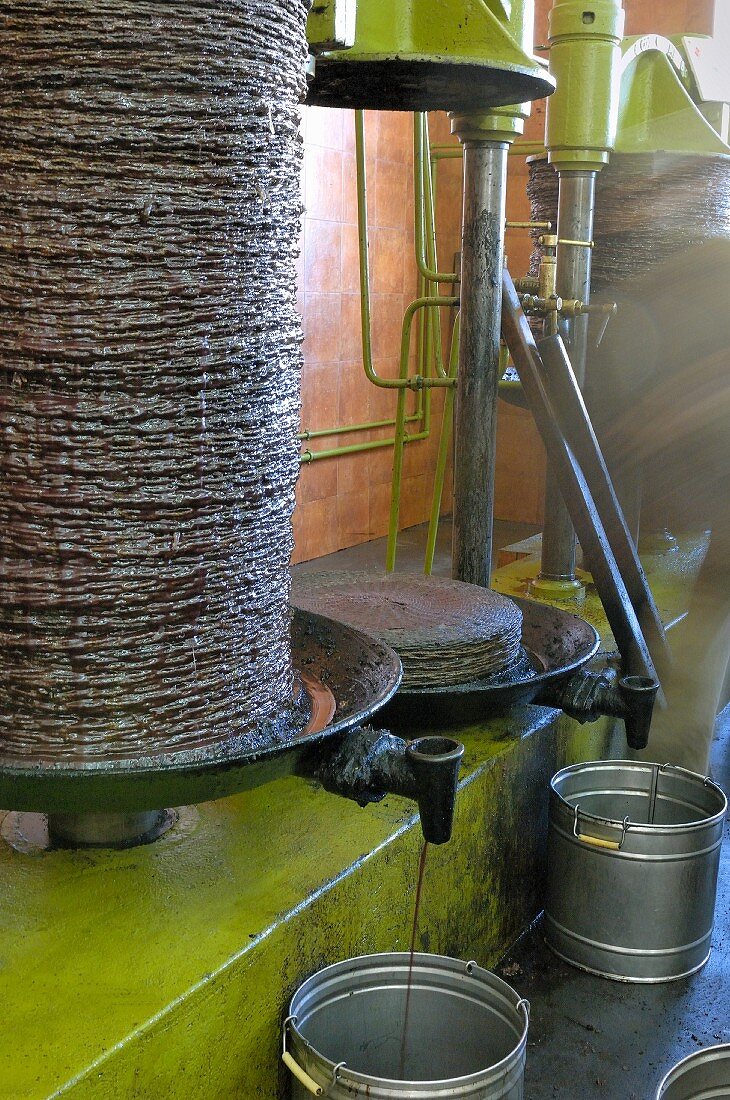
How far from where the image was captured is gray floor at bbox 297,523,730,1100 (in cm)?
228

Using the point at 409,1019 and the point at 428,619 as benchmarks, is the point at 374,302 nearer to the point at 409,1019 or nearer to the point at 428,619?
the point at 428,619

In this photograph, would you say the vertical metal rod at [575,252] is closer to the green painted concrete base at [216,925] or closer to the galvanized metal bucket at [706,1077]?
the green painted concrete base at [216,925]

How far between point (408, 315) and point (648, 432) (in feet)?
3.27

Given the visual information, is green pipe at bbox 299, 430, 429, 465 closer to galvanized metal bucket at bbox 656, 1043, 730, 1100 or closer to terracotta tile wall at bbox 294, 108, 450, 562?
terracotta tile wall at bbox 294, 108, 450, 562

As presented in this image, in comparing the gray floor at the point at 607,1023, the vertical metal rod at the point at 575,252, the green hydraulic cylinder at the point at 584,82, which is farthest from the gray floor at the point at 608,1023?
the green hydraulic cylinder at the point at 584,82

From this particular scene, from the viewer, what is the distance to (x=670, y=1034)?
2439mm

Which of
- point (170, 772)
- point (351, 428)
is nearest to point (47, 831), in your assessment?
point (170, 772)

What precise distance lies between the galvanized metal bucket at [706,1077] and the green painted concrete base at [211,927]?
0.58m

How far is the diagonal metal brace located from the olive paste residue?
62.1 inches

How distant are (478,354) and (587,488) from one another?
1.68 ft

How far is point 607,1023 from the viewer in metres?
2.48

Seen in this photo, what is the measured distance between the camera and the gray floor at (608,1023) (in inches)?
89.7

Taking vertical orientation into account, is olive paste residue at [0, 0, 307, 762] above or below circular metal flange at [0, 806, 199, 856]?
above

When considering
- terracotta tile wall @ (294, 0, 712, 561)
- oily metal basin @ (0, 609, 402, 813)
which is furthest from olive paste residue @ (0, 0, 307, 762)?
terracotta tile wall @ (294, 0, 712, 561)
